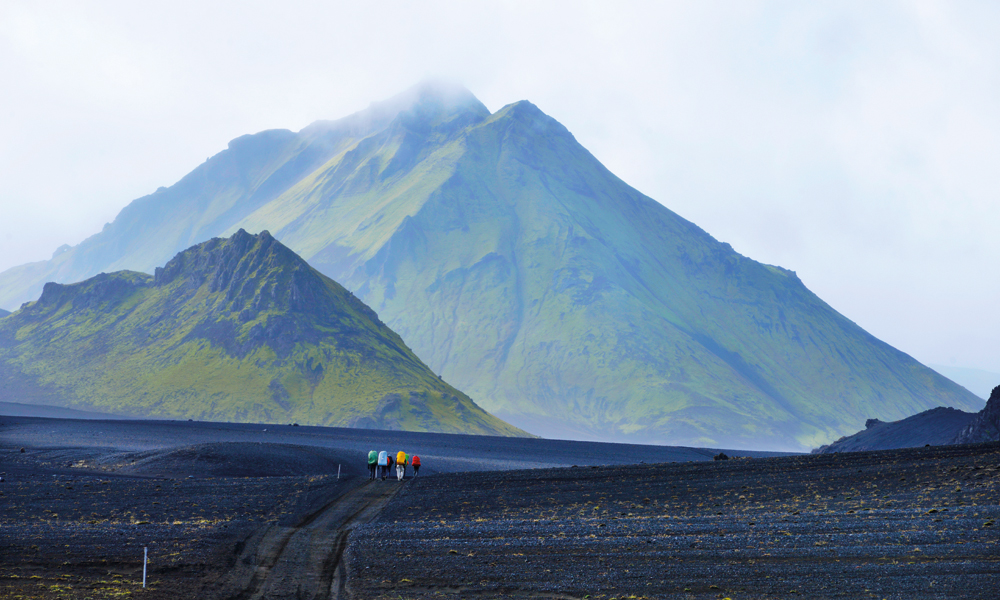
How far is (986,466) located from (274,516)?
31.3 m

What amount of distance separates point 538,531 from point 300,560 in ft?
28.6

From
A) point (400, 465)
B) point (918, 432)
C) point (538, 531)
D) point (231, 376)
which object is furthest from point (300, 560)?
point (231, 376)

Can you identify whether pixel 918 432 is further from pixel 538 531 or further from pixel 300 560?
pixel 300 560

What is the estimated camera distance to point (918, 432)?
98.7 metres

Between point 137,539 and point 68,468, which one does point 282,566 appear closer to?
point 137,539

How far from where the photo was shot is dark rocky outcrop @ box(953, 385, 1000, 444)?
2847 inches

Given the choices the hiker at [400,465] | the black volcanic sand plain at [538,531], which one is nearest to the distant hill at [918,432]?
the black volcanic sand plain at [538,531]

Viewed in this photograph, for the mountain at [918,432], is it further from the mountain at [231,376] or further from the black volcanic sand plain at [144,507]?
the mountain at [231,376]

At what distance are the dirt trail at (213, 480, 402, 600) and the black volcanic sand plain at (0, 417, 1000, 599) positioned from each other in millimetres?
117

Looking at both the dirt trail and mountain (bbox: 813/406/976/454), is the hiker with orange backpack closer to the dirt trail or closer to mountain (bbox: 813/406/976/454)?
the dirt trail

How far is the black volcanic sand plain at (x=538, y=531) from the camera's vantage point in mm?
23844

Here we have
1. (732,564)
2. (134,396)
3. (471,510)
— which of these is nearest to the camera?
(732,564)

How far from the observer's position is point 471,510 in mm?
37906

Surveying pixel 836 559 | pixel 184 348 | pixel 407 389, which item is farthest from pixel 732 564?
pixel 184 348
